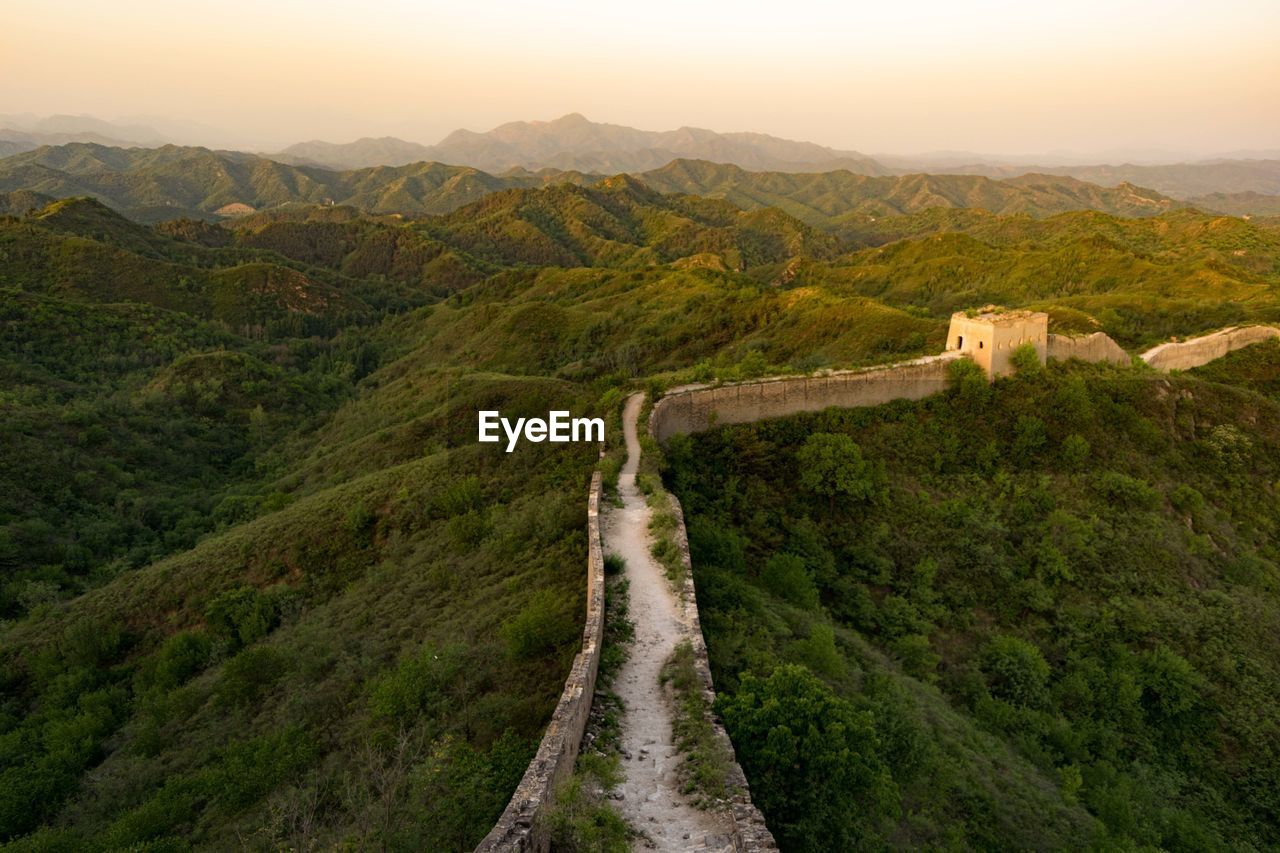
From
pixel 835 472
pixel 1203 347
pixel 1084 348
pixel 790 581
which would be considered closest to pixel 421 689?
pixel 790 581

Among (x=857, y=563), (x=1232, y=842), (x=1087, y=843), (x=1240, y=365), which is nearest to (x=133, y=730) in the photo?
(x=857, y=563)

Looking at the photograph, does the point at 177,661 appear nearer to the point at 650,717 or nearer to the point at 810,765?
the point at 650,717

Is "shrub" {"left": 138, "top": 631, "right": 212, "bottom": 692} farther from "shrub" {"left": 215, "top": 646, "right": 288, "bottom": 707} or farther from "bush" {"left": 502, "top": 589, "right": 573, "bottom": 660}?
"bush" {"left": 502, "top": 589, "right": 573, "bottom": 660}

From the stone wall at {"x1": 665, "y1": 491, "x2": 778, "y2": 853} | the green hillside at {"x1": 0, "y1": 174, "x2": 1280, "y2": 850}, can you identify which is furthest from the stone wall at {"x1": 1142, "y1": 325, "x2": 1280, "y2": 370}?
the stone wall at {"x1": 665, "y1": 491, "x2": 778, "y2": 853}

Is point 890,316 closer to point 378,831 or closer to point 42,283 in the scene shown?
point 378,831

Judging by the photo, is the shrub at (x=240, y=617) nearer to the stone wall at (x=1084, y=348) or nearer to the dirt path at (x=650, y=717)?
the dirt path at (x=650, y=717)
